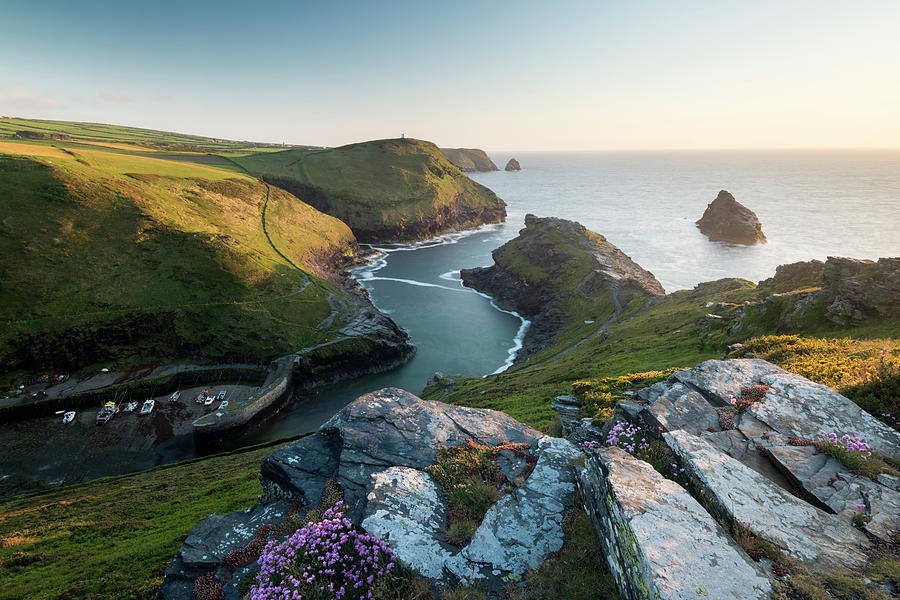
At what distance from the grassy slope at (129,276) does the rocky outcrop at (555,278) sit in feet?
175

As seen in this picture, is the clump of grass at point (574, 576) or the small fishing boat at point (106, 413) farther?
the small fishing boat at point (106, 413)

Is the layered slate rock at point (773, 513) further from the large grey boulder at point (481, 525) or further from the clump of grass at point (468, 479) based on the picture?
the clump of grass at point (468, 479)

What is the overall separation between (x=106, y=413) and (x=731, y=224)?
208867 mm

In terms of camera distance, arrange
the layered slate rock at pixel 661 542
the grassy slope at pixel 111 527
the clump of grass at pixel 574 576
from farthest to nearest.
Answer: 1. the grassy slope at pixel 111 527
2. the clump of grass at pixel 574 576
3. the layered slate rock at pixel 661 542

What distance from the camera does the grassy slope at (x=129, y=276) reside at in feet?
211

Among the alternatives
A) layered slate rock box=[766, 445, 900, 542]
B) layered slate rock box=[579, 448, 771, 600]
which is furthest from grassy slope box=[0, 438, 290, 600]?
layered slate rock box=[766, 445, 900, 542]

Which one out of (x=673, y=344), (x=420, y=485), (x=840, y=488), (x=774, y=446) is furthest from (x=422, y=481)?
(x=673, y=344)

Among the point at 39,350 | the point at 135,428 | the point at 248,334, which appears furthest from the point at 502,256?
the point at 39,350

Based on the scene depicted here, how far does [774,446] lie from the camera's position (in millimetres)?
11430

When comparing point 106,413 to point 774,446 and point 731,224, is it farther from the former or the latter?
point 731,224

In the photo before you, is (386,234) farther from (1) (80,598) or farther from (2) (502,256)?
(1) (80,598)

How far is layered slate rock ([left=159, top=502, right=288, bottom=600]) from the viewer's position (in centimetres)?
1154

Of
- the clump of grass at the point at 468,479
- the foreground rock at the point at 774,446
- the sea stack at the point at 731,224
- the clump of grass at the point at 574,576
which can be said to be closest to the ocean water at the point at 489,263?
the sea stack at the point at 731,224

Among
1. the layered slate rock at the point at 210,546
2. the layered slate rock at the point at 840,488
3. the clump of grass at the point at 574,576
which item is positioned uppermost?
the layered slate rock at the point at 840,488
